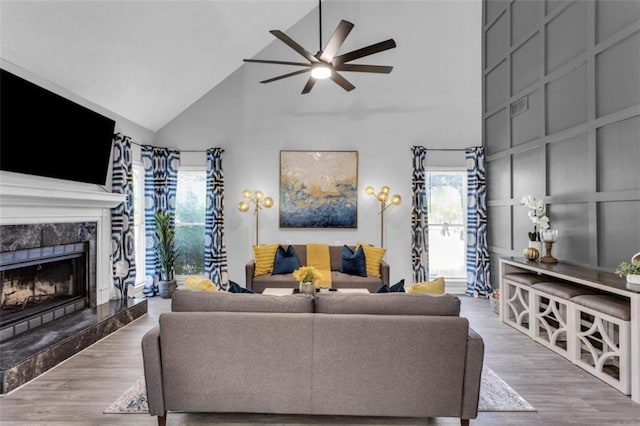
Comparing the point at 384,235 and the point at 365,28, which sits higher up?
the point at 365,28

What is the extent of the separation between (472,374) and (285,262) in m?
3.68

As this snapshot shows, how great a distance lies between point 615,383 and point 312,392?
8.40 ft

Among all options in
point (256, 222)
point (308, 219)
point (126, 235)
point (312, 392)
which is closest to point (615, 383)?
point (312, 392)

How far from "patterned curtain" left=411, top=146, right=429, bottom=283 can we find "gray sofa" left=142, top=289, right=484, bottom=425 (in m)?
4.09

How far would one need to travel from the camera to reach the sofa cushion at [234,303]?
243 cm

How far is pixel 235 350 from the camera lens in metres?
2.36

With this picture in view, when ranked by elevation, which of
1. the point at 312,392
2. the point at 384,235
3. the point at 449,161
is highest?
the point at 449,161

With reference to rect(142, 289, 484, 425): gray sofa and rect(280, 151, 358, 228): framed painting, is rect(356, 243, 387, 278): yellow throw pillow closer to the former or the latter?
rect(280, 151, 358, 228): framed painting

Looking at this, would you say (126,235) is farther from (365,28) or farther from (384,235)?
(365,28)

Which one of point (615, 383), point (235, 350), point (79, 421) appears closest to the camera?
point (235, 350)

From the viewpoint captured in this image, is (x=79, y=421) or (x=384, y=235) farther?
(x=384, y=235)

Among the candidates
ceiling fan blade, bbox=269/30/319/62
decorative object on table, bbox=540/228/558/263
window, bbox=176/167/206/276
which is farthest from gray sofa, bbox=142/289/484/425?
window, bbox=176/167/206/276

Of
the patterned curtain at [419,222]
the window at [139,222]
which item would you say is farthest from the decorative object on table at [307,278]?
the window at [139,222]

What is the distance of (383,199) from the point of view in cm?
636
